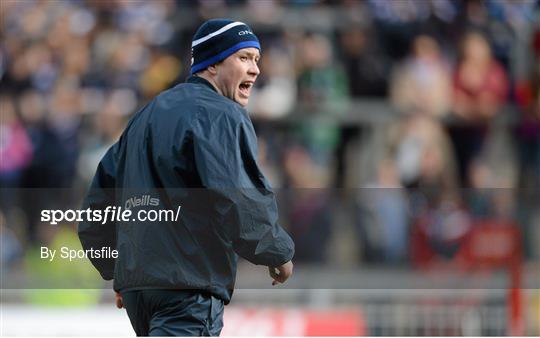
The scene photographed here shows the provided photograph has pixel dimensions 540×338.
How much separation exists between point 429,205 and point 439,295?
807 mm

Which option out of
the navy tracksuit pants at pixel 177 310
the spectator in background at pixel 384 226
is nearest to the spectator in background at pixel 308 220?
the spectator in background at pixel 384 226

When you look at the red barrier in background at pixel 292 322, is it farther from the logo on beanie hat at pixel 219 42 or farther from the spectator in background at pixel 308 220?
the logo on beanie hat at pixel 219 42

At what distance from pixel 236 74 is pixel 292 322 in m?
5.54

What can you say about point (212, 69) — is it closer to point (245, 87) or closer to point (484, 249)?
point (245, 87)

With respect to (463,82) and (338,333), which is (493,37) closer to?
(463,82)

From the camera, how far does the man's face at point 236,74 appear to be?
6.04 metres

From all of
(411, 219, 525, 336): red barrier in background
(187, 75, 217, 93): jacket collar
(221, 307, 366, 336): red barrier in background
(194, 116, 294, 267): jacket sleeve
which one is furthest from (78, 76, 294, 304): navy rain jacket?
(411, 219, 525, 336): red barrier in background

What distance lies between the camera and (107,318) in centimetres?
1077

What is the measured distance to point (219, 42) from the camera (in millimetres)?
6047

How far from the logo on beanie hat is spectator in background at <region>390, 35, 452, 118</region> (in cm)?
844

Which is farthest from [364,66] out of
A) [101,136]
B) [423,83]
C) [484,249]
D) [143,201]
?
[143,201]

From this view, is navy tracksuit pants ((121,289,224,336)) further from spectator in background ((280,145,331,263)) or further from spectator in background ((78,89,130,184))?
spectator in background ((78,89,130,184))

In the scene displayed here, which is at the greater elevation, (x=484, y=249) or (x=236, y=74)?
(x=236, y=74)

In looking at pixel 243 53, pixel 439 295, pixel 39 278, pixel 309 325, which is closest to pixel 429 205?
pixel 439 295
